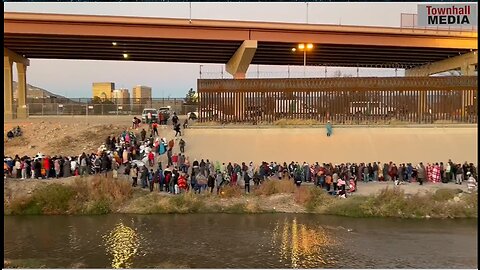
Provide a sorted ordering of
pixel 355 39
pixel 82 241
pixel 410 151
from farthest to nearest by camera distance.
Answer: pixel 355 39
pixel 410 151
pixel 82 241

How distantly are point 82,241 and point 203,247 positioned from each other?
13.2 ft

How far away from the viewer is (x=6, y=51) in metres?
38.3

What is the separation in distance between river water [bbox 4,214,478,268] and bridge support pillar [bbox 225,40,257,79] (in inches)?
727

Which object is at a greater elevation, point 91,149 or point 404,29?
point 404,29

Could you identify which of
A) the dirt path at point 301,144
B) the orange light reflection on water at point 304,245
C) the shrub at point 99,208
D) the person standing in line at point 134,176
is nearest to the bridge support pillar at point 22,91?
the dirt path at point 301,144

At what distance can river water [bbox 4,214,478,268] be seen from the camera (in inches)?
542

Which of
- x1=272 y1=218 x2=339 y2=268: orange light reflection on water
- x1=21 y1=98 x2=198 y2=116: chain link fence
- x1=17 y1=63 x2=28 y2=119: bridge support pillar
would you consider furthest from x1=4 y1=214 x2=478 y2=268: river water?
x1=17 y1=63 x2=28 y2=119: bridge support pillar

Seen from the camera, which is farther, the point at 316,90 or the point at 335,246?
the point at 316,90

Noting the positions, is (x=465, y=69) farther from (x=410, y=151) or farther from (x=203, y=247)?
(x=203, y=247)

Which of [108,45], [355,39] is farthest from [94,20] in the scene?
[355,39]

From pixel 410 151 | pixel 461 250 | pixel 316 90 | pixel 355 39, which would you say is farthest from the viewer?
pixel 355 39

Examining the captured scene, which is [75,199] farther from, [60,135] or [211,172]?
[60,135]

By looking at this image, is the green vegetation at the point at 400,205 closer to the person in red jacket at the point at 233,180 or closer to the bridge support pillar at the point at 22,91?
the person in red jacket at the point at 233,180

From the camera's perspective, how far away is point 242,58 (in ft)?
120
